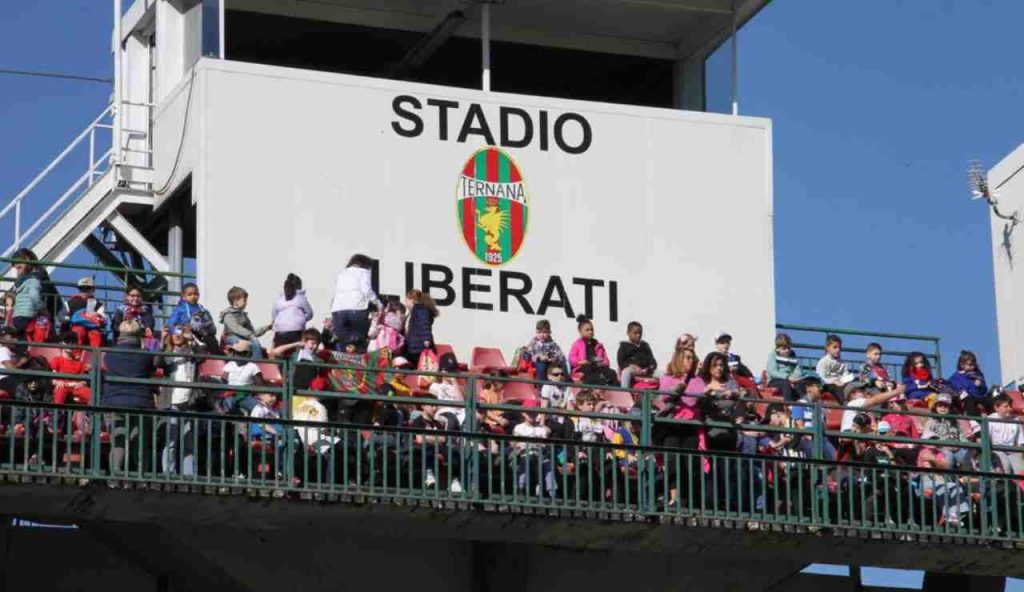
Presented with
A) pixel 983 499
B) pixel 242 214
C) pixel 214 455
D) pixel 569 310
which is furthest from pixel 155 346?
pixel 983 499

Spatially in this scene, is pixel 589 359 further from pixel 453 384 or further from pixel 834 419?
pixel 834 419

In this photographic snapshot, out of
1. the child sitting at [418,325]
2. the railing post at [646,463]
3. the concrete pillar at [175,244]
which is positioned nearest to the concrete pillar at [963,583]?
the railing post at [646,463]

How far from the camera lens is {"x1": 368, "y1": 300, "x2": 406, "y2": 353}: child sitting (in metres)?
30.9

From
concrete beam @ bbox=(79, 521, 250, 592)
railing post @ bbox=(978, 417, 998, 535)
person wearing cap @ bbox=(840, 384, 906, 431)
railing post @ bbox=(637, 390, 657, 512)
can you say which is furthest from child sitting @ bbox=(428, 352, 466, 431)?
railing post @ bbox=(978, 417, 998, 535)

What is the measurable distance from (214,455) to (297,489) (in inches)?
33.3

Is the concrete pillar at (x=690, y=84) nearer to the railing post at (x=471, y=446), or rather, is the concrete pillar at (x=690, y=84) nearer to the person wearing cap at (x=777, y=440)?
the person wearing cap at (x=777, y=440)

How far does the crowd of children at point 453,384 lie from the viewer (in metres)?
28.9

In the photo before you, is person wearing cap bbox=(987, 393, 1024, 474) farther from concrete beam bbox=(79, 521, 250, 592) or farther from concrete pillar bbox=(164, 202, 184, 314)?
concrete pillar bbox=(164, 202, 184, 314)

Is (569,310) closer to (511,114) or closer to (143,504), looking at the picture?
(511,114)

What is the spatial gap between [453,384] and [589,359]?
2187 millimetres

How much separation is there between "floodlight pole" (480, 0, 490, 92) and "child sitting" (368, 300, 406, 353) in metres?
4.58

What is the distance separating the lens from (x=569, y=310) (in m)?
34.7

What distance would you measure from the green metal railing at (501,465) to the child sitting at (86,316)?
166 centimetres

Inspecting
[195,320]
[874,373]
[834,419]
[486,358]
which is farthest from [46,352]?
Result: [874,373]
